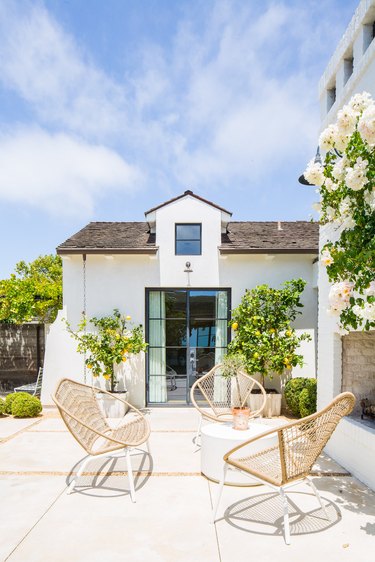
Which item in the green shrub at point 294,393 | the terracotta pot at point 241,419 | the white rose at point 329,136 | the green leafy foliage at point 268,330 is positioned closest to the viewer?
the white rose at point 329,136

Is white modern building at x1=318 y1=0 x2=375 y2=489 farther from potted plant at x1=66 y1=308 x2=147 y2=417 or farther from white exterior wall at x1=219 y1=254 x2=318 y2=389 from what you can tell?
potted plant at x1=66 y1=308 x2=147 y2=417

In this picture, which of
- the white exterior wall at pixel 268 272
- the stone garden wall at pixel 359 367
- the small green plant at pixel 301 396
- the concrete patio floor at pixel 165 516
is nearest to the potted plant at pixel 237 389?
the concrete patio floor at pixel 165 516

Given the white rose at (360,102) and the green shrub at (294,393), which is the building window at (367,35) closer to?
the white rose at (360,102)

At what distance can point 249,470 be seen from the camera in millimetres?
3258

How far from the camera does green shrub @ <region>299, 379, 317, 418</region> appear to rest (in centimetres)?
657

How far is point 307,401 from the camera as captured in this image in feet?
21.6

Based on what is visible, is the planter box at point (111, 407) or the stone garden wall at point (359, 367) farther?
the planter box at point (111, 407)

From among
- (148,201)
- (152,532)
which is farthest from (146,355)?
(152,532)

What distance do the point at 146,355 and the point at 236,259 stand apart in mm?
2984

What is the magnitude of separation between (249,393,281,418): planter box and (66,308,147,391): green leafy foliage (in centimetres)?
249

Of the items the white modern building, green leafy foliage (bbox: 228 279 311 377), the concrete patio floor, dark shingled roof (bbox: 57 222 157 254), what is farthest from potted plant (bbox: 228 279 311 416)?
the concrete patio floor

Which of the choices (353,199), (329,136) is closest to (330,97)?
(329,136)

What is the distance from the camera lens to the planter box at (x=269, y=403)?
750 centimetres

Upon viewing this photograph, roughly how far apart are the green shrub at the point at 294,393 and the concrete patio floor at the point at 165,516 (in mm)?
2004
